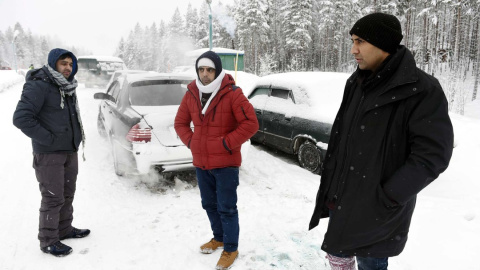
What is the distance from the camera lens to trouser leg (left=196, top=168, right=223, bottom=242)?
10.2 ft

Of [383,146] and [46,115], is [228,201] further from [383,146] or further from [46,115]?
[46,115]

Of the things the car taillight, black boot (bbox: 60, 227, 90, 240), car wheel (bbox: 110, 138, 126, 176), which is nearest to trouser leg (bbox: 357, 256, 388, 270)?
black boot (bbox: 60, 227, 90, 240)

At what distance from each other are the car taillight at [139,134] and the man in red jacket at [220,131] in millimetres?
1770

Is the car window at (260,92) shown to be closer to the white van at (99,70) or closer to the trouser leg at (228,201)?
the trouser leg at (228,201)

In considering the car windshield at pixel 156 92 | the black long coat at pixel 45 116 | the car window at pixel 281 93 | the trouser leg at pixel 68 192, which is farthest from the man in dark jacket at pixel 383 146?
the car window at pixel 281 93

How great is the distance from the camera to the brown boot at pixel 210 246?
3350 mm

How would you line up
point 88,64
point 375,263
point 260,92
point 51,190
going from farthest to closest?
point 88,64 < point 260,92 < point 51,190 < point 375,263

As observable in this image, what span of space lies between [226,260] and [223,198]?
65 cm

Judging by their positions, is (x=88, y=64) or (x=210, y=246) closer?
(x=210, y=246)

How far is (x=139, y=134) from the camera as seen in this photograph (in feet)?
15.2

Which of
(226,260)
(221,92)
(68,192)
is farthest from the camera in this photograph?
(68,192)

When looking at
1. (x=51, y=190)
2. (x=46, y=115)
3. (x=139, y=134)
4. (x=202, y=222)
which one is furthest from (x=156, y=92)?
(x=51, y=190)

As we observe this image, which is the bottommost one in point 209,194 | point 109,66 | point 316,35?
point 209,194

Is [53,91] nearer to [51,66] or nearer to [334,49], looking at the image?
[51,66]
